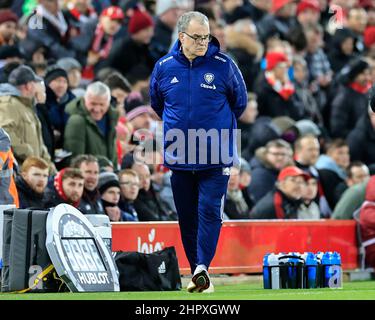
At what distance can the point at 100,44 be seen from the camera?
21359mm

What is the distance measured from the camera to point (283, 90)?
22.2 meters

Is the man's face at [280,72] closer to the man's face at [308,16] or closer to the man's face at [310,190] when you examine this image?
the man's face at [310,190]

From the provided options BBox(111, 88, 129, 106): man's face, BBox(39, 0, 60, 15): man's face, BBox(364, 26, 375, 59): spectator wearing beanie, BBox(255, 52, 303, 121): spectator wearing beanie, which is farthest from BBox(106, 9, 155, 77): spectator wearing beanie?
BBox(364, 26, 375, 59): spectator wearing beanie

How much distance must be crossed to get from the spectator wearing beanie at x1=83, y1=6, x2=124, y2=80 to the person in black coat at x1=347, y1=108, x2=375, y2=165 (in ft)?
14.3

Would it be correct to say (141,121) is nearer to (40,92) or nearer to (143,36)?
(40,92)

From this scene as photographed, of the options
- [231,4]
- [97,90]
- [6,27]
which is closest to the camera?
[97,90]

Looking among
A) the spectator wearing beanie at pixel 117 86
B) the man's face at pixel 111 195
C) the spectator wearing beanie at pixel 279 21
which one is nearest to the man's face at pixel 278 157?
Answer: the spectator wearing beanie at pixel 117 86

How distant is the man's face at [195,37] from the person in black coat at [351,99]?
10.8 metres

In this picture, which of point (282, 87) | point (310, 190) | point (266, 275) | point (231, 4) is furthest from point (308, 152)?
point (266, 275)

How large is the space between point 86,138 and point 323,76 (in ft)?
29.7

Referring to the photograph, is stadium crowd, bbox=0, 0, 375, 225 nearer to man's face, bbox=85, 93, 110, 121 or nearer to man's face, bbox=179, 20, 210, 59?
man's face, bbox=85, 93, 110, 121

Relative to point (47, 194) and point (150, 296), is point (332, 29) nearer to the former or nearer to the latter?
point (47, 194)

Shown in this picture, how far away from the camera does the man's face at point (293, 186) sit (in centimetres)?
1808

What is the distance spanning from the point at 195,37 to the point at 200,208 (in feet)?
5.37
